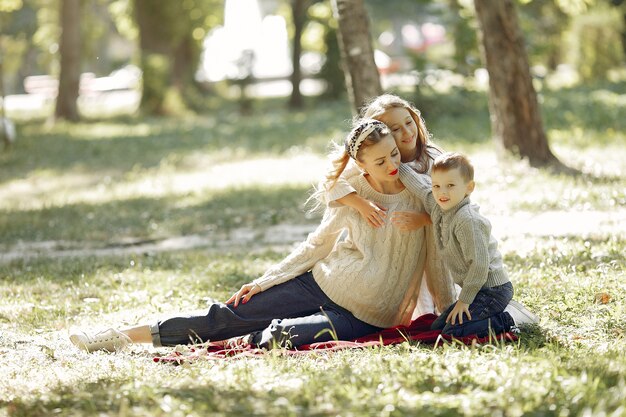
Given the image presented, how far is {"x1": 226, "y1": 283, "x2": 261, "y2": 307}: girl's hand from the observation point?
590 cm

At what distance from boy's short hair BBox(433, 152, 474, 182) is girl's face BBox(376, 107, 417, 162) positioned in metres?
0.40

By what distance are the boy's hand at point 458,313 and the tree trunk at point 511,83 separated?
6.93m

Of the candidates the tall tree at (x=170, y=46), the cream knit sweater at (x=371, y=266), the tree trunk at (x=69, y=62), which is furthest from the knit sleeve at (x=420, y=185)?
the tall tree at (x=170, y=46)

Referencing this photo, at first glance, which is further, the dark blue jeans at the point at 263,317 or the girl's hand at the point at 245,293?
the girl's hand at the point at 245,293

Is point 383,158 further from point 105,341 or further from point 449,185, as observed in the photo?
point 105,341

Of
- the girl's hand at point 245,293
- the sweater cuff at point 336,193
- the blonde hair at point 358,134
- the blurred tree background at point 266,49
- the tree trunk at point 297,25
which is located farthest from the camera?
the tree trunk at point 297,25

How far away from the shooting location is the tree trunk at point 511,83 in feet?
39.8

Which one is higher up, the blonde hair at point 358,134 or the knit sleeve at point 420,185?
the blonde hair at point 358,134

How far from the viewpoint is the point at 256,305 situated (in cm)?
590

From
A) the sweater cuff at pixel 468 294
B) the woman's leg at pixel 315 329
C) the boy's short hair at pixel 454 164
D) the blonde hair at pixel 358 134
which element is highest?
the blonde hair at pixel 358 134

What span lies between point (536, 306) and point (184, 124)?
1918cm

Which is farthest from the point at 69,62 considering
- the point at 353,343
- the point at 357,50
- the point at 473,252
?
the point at 473,252

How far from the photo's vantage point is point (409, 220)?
5629mm

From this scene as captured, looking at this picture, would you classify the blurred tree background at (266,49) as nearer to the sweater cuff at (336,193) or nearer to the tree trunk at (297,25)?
the tree trunk at (297,25)
